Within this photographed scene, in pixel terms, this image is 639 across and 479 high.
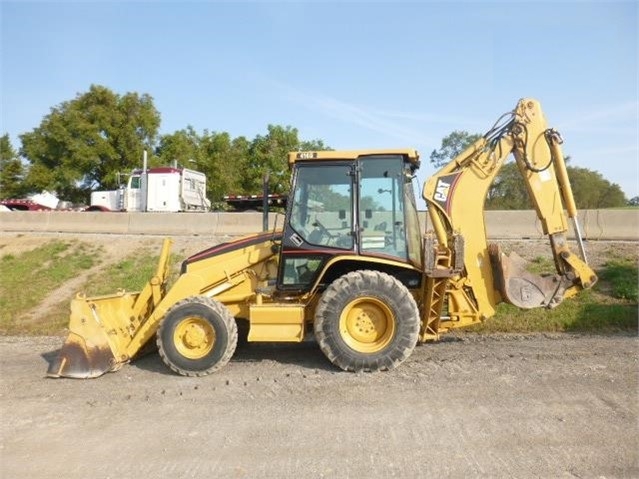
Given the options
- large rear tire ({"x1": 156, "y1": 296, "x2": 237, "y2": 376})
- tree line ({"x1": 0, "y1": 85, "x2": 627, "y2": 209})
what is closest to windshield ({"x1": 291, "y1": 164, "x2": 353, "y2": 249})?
large rear tire ({"x1": 156, "y1": 296, "x2": 237, "y2": 376})

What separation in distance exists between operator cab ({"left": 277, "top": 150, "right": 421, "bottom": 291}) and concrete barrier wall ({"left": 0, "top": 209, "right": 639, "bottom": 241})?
13.4 feet

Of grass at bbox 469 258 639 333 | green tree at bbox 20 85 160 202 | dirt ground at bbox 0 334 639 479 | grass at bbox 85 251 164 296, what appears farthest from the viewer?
green tree at bbox 20 85 160 202

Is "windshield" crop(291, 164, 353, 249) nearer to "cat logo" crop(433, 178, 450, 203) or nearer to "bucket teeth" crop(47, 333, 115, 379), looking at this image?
"cat logo" crop(433, 178, 450, 203)

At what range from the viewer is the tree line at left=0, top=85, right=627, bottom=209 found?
113 ft

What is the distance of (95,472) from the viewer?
392 centimetres

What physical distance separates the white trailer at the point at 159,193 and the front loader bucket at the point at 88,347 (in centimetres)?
1813

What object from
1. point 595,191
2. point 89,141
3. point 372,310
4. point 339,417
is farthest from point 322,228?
point 595,191

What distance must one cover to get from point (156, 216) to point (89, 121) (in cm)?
2220

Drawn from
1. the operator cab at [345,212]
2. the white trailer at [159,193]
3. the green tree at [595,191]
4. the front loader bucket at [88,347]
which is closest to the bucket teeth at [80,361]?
the front loader bucket at [88,347]

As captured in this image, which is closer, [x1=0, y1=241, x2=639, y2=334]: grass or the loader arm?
the loader arm

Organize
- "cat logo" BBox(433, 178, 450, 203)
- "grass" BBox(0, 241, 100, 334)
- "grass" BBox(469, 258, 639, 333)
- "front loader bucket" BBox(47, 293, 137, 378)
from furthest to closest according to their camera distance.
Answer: "grass" BBox(0, 241, 100, 334) → "grass" BBox(469, 258, 639, 333) → "cat logo" BBox(433, 178, 450, 203) → "front loader bucket" BBox(47, 293, 137, 378)

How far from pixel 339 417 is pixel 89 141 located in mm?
34310

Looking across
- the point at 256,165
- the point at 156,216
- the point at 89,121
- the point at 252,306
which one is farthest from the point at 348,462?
the point at 89,121

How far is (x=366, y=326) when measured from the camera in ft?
20.7
